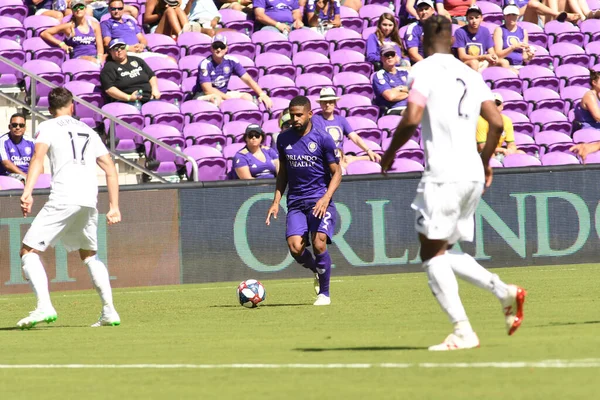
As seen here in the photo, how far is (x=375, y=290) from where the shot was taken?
14.3 metres

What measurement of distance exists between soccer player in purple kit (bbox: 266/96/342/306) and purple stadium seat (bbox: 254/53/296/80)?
8.06 meters

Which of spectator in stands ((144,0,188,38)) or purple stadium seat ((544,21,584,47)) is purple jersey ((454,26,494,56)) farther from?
spectator in stands ((144,0,188,38))

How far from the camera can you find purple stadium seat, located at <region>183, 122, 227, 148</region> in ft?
60.4

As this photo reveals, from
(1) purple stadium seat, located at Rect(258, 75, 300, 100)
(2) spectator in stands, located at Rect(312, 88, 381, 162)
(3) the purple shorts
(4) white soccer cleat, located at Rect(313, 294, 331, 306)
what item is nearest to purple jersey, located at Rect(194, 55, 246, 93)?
(1) purple stadium seat, located at Rect(258, 75, 300, 100)

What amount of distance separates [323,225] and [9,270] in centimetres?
564

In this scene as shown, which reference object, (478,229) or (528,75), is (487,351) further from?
(528,75)

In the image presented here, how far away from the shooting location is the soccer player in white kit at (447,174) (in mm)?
7102

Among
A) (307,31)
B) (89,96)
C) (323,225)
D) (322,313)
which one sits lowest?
(322,313)

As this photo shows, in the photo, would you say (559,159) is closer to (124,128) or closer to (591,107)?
(591,107)

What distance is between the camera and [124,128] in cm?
1769

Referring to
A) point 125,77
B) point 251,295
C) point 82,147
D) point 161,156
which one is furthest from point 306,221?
point 125,77

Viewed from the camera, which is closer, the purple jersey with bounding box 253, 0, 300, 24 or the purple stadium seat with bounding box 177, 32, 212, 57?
the purple stadium seat with bounding box 177, 32, 212, 57

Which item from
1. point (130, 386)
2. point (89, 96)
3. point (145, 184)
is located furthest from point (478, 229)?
point (130, 386)

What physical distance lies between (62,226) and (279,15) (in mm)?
11870
